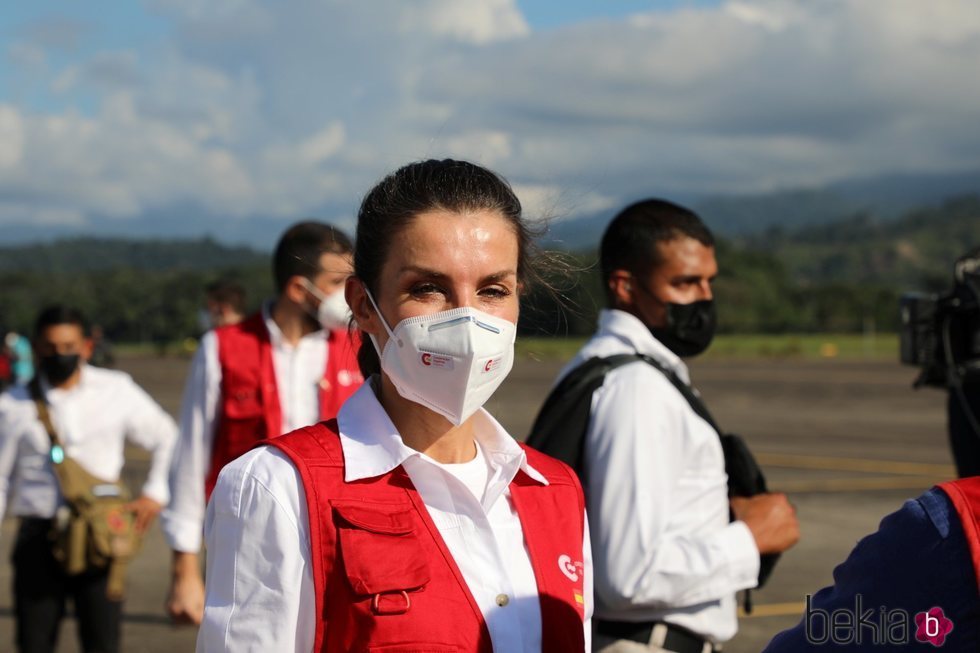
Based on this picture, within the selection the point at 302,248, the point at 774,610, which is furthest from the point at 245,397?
the point at 774,610

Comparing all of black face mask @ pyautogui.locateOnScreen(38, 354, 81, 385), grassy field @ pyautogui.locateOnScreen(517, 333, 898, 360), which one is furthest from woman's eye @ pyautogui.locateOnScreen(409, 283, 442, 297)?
grassy field @ pyautogui.locateOnScreen(517, 333, 898, 360)

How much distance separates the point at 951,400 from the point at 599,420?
1293 millimetres

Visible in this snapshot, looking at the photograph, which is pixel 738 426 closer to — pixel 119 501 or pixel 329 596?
pixel 119 501

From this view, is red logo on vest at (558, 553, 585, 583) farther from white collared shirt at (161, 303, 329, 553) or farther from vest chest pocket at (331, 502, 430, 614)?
white collared shirt at (161, 303, 329, 553)

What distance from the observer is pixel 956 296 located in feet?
13.2

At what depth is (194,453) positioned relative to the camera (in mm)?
5055

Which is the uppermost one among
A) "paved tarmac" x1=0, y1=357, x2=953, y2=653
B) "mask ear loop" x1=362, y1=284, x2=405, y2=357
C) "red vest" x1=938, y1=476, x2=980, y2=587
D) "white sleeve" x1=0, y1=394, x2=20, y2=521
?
"mask ear loop" x1=362, y1=284, x2=405, y2=357

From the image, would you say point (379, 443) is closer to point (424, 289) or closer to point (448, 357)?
point (448, 357)

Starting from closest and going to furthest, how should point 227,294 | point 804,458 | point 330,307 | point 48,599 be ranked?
point 330,307, point 48,599, point 227,294, point 804,458

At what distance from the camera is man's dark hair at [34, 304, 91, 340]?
6551 mm

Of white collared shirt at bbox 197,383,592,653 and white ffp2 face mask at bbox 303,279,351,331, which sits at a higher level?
white ffp2 face mask at bbox 303,279,351,331

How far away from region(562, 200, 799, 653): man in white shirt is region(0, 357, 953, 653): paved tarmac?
96cm

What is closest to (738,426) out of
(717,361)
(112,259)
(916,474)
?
(916,474)

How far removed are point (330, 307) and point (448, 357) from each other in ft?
9.69
